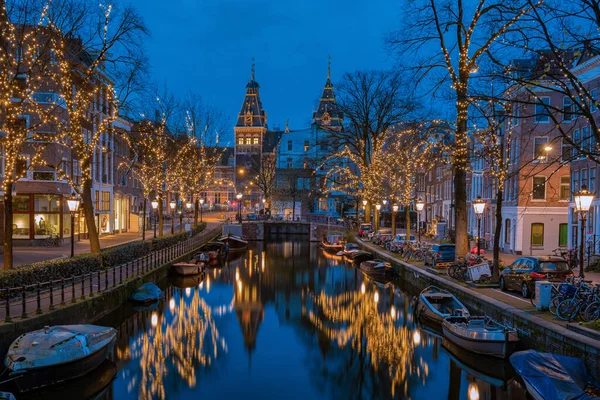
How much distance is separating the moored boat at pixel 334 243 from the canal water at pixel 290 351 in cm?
2325

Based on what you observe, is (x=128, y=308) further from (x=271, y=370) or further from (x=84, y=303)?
(x=271, y=370)

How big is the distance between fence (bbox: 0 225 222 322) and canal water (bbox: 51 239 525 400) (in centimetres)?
145

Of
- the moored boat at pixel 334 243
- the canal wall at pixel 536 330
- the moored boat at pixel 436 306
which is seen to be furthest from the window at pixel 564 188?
the moored boat at pixel 334 243

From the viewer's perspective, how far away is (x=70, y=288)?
20.5 m

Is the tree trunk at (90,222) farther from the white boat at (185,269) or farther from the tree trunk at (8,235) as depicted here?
the white boat at (185,269)

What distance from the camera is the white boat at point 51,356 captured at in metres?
12.5

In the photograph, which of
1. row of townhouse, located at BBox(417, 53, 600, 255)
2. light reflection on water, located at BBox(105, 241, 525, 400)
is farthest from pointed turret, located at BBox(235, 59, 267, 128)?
light reflection on water, located at BBox(105, 241, 525, 400)

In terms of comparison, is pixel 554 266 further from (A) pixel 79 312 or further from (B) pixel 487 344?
(A) pixel 79 312

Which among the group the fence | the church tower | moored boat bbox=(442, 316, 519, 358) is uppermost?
the church tower

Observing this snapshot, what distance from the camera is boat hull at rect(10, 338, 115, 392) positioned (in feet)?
41.2

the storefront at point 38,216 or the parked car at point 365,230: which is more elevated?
the storefront at point 38,216

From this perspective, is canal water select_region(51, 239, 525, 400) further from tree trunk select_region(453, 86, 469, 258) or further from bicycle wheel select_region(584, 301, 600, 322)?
tree trunk select_region(453, 86, 469, 258)

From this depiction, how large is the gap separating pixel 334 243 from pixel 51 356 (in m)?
44.3

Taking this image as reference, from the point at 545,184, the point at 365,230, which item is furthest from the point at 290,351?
the point at 365,230
